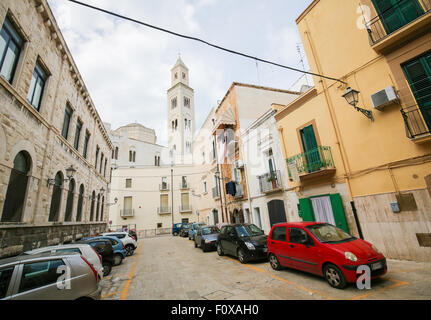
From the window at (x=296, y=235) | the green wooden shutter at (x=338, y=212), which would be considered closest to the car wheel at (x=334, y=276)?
the window at (x=296, y=235)

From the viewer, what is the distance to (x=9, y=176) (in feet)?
22.9

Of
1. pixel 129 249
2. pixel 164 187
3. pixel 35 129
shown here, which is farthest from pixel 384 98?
pixel 164 187

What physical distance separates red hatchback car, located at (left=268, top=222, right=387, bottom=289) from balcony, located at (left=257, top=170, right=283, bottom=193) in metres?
5.59

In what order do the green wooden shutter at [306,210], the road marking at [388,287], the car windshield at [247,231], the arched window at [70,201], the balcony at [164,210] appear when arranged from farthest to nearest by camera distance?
the balcony at [164,210]
the arched window at [70,201]
the green wooden shutter at [306,210]
the car windshield at [247,231]
the road marking at [388,287]

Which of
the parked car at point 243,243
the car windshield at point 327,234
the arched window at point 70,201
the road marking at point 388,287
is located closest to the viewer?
the road marking at point 388,287

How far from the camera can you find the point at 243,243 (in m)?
8.38

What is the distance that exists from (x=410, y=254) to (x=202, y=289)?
22.2 feet

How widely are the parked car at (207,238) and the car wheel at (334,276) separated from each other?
8028 mm

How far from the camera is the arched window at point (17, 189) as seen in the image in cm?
715

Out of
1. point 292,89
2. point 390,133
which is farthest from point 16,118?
point 292,89

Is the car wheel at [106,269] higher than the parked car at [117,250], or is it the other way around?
the parked car at [117,250]

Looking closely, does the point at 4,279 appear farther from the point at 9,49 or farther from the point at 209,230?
the point at 209,230

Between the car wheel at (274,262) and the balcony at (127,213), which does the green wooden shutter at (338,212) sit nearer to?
the car wheel at (274,262)

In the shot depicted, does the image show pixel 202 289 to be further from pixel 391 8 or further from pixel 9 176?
pixel 391 8
